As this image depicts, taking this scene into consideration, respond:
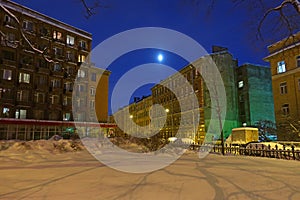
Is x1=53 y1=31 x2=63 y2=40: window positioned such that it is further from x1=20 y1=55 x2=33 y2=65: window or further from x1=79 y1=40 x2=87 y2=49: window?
x1=20 y1=55 x2=33 y2=65: window

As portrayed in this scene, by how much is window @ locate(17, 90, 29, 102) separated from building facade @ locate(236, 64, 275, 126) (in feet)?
118

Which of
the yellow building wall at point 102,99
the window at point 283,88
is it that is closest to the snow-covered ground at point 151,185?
the window at point 283,88

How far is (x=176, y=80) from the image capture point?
52.9m

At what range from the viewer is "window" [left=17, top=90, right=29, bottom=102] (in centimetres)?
3316

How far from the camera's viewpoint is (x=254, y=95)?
129 ft

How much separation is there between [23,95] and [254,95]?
37634 millimetres

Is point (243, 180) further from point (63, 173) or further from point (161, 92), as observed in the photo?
point (161, 92)

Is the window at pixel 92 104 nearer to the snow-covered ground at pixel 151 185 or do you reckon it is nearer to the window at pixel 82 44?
the window at pixel 82 44

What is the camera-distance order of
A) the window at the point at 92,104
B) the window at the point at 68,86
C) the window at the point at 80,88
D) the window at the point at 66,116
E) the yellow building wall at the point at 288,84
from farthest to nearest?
the window at the point at 92,104 → the window at the point at 80,88 → the window at the point at 68,86 → the window at the point at 66,116 → the yellow building wall at the point at 288,84

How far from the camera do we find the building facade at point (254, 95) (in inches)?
1527

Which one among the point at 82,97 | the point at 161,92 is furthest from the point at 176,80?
the point at 82,97

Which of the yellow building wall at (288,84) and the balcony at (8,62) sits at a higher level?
the balcony at (8,62)

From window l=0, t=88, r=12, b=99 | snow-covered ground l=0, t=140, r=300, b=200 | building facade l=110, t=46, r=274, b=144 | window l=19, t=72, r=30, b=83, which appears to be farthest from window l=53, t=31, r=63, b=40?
snow-covered ground l=0, t=140, r=300, b=200

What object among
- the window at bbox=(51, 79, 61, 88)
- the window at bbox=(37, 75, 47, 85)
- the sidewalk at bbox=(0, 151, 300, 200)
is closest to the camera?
the sidewalk at bbox=(0, 151, 300, 200)
